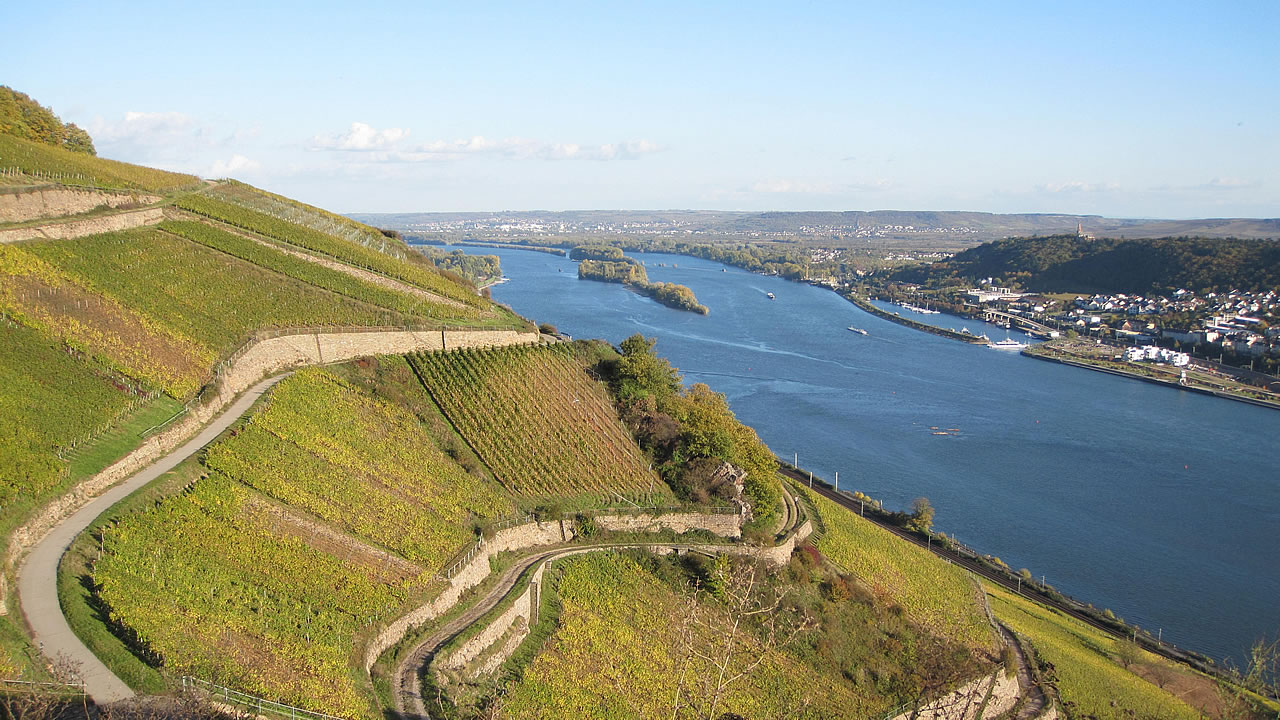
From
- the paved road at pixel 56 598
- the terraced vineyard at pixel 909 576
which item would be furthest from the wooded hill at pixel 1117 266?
the paved road at pixel 56 598

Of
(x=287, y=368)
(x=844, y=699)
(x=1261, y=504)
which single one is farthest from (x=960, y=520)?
(x=287, y=368)

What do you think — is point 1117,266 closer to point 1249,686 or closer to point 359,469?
point 1249,686

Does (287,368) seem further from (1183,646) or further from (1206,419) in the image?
(1206,419)

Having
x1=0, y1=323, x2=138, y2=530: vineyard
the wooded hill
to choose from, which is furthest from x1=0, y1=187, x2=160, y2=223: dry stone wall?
the wooded hill

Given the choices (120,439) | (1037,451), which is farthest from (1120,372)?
(120,439)

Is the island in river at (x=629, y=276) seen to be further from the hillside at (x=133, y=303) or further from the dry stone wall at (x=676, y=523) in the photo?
the dry stone wall at (x=676, y=523)

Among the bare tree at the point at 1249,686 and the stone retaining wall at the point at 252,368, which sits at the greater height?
the stone retaining wall at the point at 252,368
